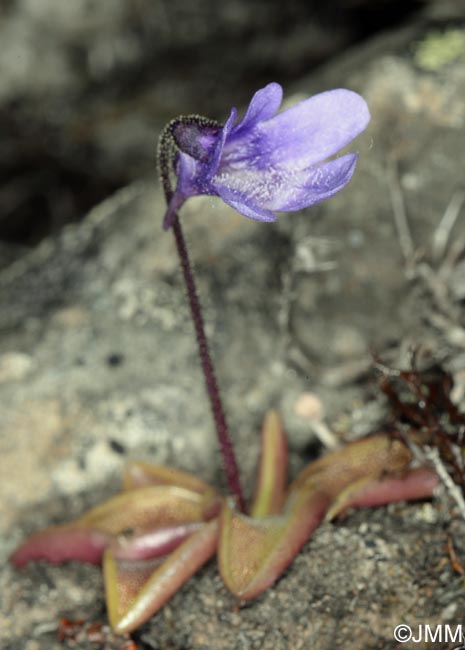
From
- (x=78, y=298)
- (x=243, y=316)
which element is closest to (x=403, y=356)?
(x=243, y=316)

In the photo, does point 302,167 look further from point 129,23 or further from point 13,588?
point 129,23

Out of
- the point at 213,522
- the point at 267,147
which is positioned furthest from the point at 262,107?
the point at 213,522

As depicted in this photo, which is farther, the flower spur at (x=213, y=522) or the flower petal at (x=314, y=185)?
the flower spur at (x=213, y=522)

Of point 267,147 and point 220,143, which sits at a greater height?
point 220,143

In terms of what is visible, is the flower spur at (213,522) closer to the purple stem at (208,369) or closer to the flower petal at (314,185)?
the purple stem at (208,369)

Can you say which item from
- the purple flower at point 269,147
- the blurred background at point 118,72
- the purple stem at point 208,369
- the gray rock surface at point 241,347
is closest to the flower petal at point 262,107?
the purple flower at point 269,147

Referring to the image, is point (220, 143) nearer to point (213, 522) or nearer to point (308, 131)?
point (308, 131)
